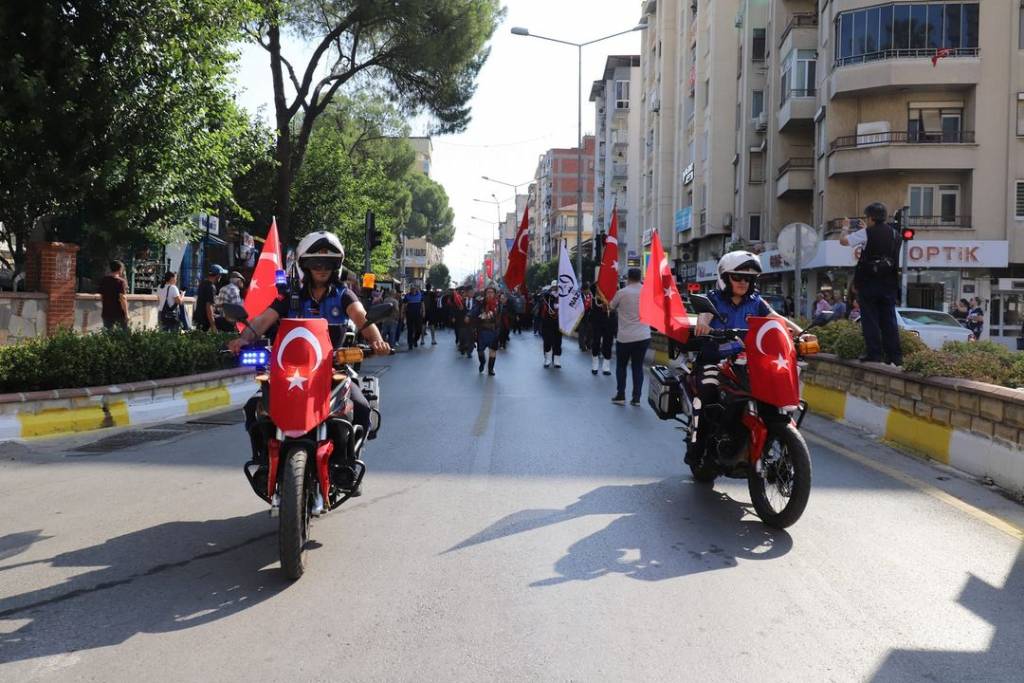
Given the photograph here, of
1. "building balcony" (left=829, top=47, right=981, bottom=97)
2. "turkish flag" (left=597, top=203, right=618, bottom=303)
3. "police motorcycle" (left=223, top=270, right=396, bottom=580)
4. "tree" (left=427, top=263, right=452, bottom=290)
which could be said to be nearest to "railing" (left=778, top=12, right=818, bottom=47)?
"building balcony" (left=829, top=47, right=981, bottom=97)

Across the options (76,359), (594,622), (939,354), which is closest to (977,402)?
(939,354)

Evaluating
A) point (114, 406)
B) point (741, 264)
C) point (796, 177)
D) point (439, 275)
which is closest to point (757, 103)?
point (796, 177)

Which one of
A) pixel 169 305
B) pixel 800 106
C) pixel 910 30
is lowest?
pixel 169 305

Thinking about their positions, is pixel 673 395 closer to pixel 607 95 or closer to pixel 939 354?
pixel 939 354

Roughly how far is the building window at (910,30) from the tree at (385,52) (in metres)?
12.8

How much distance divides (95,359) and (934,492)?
8.11 m

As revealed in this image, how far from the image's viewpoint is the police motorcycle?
469cm

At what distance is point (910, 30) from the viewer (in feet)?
106

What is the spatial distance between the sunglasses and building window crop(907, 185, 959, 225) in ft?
102

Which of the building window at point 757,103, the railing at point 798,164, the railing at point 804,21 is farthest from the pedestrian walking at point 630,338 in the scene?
the building window at point 757,103

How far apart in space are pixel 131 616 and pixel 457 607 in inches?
55.4

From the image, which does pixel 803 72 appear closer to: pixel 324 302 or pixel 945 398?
pixel 945 398

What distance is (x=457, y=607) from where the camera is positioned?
4332 mm

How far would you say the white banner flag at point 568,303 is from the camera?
18.5m
